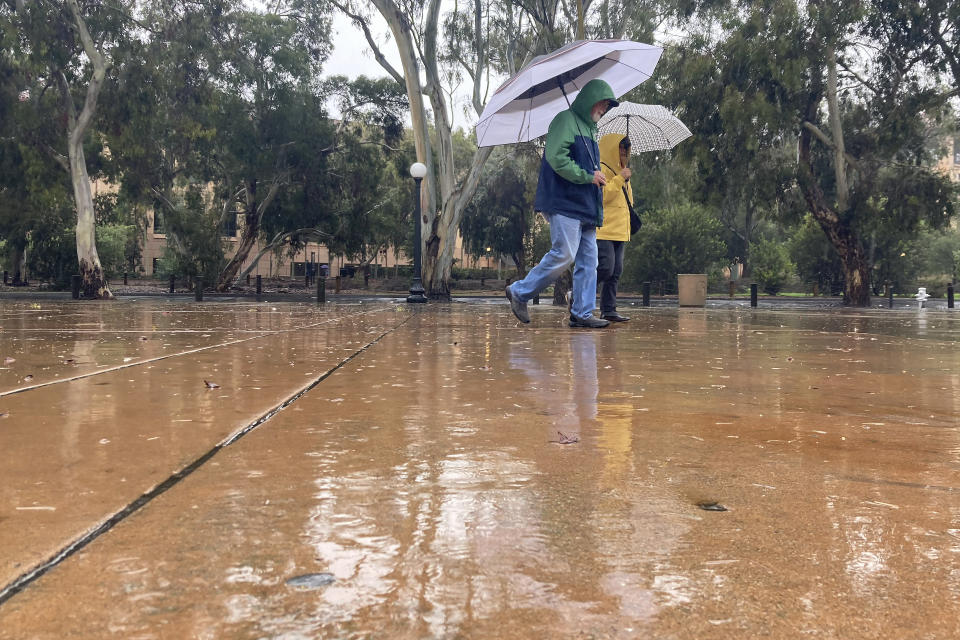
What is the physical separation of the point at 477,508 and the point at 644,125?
12.7 m

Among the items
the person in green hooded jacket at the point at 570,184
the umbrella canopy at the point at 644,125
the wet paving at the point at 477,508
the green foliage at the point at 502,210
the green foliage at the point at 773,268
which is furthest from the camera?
the green foliage at the point at 502,210

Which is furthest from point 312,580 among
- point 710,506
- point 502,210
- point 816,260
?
point 502,210

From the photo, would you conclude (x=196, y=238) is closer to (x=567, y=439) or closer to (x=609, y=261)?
(x=609, y=261)

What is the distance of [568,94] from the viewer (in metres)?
11.0

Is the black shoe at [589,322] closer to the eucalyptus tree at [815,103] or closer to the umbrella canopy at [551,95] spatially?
the umbrella canopy at [551,95]

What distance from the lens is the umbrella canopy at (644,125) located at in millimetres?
13680

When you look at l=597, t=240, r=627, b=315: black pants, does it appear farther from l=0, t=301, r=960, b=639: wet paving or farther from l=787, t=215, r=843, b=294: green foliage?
l=787, t=215, r=843, b=294: green foliage

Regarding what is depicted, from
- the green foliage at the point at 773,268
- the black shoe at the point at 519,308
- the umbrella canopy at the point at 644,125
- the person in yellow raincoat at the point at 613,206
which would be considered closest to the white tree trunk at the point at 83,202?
the umbrella canopy at the point at 644,125

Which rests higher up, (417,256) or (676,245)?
(676,245)

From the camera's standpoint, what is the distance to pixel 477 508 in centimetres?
203

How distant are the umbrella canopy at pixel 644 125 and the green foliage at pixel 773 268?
29.3m

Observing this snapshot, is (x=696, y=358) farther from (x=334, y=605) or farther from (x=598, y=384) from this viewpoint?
(x=334, y=605)

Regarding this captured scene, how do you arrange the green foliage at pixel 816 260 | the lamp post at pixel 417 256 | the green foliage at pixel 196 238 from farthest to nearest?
the green foliage at pixel 816 260 < the green foliage at pixel 196 238 < the lamp post at pixel 417 256

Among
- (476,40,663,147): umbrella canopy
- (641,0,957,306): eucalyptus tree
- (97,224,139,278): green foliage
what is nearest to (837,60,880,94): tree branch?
(641,0,957,306): eucalyptus tree
